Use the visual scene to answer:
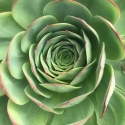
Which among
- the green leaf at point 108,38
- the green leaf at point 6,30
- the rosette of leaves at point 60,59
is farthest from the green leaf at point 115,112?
the green leaf at point 6,30

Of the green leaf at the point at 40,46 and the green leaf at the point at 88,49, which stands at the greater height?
the green leaf at the point at 88,49

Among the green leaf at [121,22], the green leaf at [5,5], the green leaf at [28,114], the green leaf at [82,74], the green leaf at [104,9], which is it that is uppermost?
the green leaf at [104,9]

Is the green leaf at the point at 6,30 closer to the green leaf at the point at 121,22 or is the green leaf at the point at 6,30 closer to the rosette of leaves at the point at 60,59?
the rosette of leaves at the point at 60,59

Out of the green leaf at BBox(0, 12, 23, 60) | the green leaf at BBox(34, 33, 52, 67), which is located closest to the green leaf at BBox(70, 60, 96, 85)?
the green leaf at BBox(34, 33, 52, 67)

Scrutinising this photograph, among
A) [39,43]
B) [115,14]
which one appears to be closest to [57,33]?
[39,43]

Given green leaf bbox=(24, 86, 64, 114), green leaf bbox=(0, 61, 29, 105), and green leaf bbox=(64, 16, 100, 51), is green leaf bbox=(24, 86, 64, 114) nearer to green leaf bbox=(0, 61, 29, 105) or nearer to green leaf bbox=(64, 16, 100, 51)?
green leaf bbox=(0, 61, 29, 105)

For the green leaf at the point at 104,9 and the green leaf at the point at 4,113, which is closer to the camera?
the green leaf at the point at 104,9

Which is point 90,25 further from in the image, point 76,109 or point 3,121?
point 3,121

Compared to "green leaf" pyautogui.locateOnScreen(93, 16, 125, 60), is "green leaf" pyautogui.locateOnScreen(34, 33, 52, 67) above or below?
below
